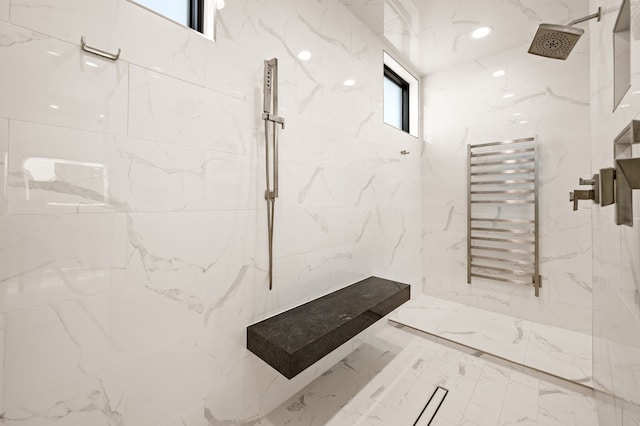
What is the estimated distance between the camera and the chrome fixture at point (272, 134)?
1.44m

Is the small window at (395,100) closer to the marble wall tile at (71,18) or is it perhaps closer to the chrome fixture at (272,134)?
the chrome fixture at (272,134)

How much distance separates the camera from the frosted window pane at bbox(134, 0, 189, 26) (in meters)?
1.23

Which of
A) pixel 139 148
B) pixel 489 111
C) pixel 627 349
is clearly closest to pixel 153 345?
pixel 139 148

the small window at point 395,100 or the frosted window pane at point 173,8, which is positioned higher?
the small window at point 395,100

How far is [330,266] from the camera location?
1.95m

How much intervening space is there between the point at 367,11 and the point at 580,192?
1.85 meters

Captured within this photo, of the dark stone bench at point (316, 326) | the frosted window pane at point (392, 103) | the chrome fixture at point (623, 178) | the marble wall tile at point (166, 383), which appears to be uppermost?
the frosted window pane at point (392, 103)

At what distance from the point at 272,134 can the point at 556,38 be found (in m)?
1.57

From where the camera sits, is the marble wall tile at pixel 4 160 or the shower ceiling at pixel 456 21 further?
the shower ceiling at pixel 456 21

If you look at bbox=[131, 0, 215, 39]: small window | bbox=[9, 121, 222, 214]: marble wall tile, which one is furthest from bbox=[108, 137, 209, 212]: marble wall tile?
bbox=[131, 0, 215, 39]: small window

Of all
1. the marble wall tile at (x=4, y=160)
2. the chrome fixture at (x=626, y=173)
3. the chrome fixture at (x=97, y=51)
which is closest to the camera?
the chrome fixture at (x=626, y=173)

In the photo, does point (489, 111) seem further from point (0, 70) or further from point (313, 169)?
point (0, 70)

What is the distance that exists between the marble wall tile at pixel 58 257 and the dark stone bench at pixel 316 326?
683 mm

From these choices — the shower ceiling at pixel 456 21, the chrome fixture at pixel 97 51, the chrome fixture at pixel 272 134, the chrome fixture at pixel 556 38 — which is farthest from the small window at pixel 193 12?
the chrome fixture at pixel 556 38
